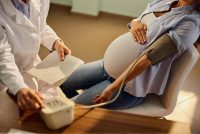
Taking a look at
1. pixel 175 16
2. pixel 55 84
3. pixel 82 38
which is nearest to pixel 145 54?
pixel 175 16

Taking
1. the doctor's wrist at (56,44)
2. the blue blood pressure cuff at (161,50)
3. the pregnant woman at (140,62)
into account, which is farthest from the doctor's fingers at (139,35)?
the doctor's wrist at (56,44)

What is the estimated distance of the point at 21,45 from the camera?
1.29m

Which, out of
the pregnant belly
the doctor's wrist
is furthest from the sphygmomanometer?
the doctor's wrist

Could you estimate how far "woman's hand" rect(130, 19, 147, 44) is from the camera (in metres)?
1.50

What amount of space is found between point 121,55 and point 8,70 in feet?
1.89

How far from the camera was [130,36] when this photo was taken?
157 centimetres

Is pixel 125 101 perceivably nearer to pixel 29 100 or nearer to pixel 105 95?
pixel 105 95

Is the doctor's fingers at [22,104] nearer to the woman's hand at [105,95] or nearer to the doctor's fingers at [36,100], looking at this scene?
the doctor's fingers at [36,100]

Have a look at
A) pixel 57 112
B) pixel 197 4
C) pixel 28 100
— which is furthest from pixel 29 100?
pixel 197 4

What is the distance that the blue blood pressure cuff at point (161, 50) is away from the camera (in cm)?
131

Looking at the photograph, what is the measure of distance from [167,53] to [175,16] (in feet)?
0.63

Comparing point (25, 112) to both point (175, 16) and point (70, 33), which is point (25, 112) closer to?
point (175, 16)

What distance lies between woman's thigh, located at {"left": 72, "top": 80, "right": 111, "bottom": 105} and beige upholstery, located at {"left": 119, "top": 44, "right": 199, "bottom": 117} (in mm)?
160

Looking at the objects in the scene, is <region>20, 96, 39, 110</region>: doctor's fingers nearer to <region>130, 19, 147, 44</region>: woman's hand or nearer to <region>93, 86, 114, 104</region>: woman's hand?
<region>93, 86, 114, 104</region>: woman's hand
